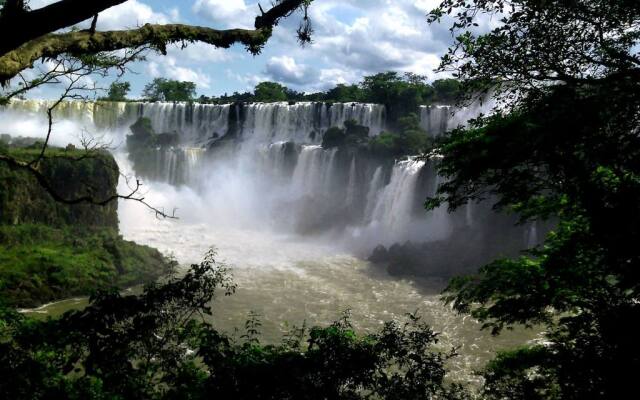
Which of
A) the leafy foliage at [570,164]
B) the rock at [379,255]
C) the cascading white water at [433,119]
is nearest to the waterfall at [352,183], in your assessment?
the rock at [379,255]

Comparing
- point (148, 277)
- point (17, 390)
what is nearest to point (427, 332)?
point (17, 390)

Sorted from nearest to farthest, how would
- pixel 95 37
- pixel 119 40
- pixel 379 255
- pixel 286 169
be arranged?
pixel 95 37
pixel 119 40
pixel 379 255
pixel 286 169

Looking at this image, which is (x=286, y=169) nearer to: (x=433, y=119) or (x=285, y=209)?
(x=285, y=209)

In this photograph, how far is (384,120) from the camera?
48.9 m

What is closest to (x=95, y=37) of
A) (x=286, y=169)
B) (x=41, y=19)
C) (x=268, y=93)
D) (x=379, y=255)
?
(x=41, y=19)

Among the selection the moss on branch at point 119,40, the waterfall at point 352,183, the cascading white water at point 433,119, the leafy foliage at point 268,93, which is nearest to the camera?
the moss on branch at point 119,40

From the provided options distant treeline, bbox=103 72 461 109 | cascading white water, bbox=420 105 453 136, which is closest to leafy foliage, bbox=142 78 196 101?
distant treeline, bbox=103 72 461 109

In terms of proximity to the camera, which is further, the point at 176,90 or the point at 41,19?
the point at 176,90

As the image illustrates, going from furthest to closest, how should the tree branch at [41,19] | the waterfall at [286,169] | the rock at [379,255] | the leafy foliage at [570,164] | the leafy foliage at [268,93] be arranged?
the leafy foliage at [268,93]
the waterfall at [286,169]
the rock at [379,255]
the leafy foliage at [570,164]
the tree branch at [41,19]

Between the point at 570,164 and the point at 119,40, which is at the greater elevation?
the point at 119,40

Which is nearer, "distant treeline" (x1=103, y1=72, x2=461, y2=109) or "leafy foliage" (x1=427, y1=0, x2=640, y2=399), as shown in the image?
"leafy foliage" (x1=427, y1=0, x2=640, y2=399)

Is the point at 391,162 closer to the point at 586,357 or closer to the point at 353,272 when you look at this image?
the point at 353,272

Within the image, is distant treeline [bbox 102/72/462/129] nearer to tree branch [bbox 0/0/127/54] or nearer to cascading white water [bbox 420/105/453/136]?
cascading white water [bbox 420/105/453/136]

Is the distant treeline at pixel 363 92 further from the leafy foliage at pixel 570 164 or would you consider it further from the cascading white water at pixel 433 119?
the leafy foliage at pixel 570 164
